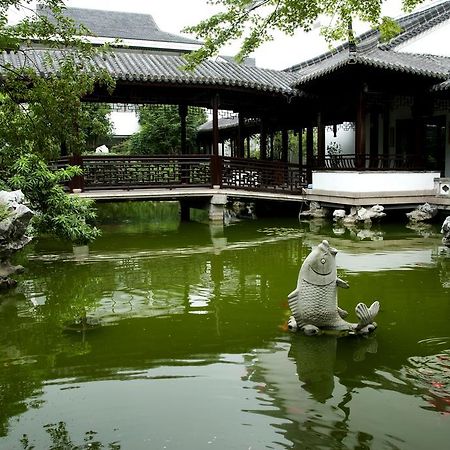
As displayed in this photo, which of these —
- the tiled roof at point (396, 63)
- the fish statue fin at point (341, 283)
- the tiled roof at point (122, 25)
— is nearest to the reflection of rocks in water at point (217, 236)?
the tiled roof at point (396, 63)

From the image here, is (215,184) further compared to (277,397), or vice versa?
(215,184)

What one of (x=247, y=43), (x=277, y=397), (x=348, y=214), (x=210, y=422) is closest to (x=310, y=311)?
(x=277, y=397)

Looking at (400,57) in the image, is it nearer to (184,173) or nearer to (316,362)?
(184,173)

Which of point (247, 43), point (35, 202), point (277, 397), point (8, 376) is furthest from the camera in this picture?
point (35, 202)

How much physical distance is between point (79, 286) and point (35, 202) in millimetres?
1996

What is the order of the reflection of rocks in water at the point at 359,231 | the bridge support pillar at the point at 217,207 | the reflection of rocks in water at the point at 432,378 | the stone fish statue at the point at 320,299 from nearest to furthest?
the reflection of rocks in water at the point at 432,378 < the stone fish statue at the point at 320,299 < the reflection of rocks in water at the point at 359,231 < the bridge support pillar at the point at 217,207

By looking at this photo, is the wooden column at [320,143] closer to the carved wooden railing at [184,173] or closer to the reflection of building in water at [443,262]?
the carved wooden railing at [184,173]

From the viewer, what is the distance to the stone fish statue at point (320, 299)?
15.0 ft

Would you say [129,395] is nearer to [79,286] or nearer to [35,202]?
[79,286]

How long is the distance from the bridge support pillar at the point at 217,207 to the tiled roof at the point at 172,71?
2.79 m

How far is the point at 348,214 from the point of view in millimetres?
13188

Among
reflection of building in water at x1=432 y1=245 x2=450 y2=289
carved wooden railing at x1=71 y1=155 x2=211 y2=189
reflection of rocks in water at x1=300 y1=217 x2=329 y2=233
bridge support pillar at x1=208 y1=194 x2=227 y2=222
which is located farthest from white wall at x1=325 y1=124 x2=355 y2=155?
reflection of building in water at x1=432 y1=245 x2=450 y2=289

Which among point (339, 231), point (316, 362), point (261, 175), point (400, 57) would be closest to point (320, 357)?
point (316, 362)

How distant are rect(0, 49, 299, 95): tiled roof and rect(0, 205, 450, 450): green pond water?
246 inches
